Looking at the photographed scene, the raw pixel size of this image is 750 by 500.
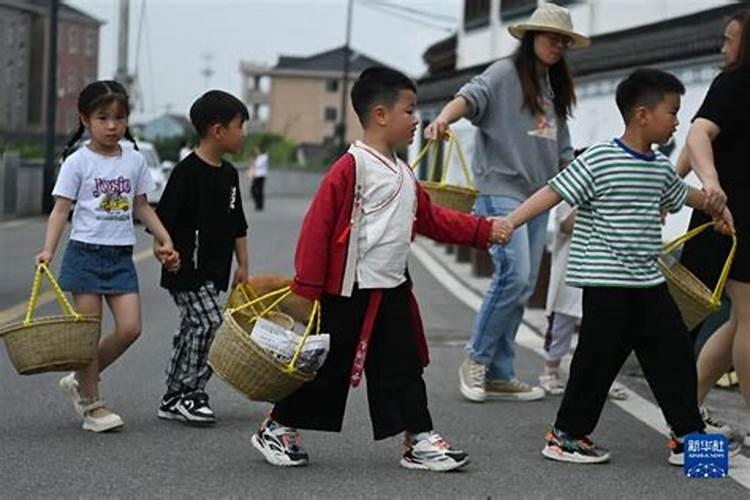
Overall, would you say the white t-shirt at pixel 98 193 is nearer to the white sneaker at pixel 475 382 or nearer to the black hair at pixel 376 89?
the black hair at pixel 376 89

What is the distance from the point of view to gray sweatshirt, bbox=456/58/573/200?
25.9ft

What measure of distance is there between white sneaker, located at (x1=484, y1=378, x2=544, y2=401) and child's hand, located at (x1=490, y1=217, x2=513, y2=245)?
2089 millimetres

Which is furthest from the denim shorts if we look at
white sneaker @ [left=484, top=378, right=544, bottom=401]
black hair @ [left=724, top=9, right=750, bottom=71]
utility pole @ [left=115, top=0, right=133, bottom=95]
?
utility pole @ [left=115, top=0, right=133, bottom=95]

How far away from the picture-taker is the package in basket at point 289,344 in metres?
5.91

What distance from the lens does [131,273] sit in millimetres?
6965

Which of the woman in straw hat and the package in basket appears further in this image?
the woman in straw hat

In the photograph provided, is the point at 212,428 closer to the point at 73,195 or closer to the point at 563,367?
the point at 73,195

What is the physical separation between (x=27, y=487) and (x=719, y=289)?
303 cm

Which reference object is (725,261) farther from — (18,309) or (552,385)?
(18,309)

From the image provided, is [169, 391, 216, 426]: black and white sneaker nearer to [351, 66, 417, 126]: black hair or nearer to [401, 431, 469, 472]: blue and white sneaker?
[401, 431, 469, 472]: blue and white sneaker

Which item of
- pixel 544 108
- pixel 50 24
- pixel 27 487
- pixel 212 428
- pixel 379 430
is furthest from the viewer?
pixel 50 24

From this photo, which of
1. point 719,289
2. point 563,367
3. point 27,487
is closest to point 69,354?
point 27,487

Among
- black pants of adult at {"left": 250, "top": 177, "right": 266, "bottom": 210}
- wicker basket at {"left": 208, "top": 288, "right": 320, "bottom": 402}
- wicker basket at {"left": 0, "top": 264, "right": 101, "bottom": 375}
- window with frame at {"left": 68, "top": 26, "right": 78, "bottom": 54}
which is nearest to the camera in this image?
wicker basket at {"left": 208, "top": 288, "right": 320, "bottom": 402}

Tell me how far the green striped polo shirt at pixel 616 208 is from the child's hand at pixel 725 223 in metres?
0.27
